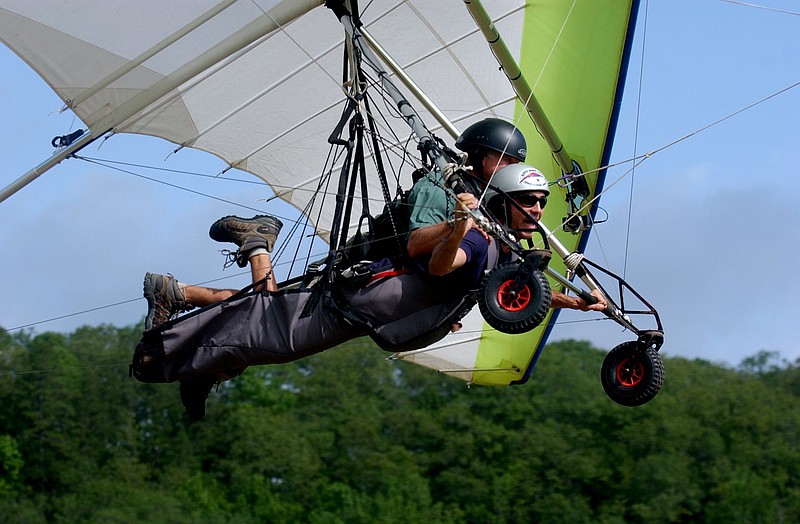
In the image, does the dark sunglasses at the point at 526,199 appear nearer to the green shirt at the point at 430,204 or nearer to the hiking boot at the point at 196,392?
the green shirt at the point at 430,204

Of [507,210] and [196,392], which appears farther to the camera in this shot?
Result: [196,392]

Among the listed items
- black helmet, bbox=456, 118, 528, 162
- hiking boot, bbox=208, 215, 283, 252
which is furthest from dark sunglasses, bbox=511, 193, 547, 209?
hiking boot, bbox=208, 215, 283, 252


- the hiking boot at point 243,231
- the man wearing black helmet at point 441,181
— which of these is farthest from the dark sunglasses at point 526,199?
the hiking boot at point 243,231

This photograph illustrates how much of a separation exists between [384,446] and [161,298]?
24.1 m

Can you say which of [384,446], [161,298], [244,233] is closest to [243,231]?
[244,233]

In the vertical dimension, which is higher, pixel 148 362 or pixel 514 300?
pixel 514 300

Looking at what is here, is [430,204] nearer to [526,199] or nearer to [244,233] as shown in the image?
[526,199]

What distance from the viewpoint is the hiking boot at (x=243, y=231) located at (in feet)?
21.7

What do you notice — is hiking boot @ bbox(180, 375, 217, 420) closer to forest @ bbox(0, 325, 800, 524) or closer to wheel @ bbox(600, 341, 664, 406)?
wheel @ bbox(600, 341, 664, 406)

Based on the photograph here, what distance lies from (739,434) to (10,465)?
53.5ft

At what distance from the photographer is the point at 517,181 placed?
6078mm

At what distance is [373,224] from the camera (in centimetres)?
637

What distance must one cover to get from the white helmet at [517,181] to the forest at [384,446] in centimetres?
2147

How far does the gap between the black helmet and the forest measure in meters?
21.2
